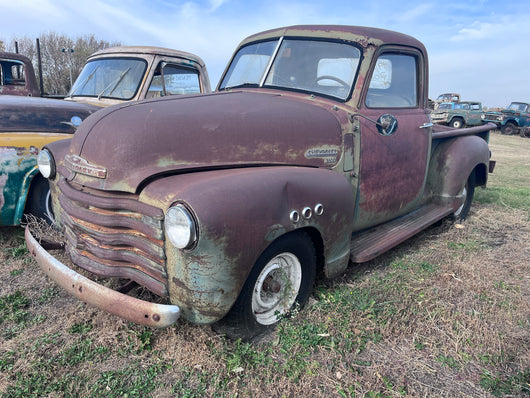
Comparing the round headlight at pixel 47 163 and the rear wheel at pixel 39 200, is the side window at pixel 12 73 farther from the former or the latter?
the round headlight at pixel 47 163

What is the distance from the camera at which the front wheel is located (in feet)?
7.29

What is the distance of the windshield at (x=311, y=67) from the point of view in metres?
3.10

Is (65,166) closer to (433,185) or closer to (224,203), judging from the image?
(224,203)

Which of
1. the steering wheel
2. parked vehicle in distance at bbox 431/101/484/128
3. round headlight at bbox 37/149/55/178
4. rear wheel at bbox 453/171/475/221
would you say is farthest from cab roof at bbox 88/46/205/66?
parked vehicle in distance at bbox 431/101/484/128

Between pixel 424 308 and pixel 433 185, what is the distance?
5.97 feet

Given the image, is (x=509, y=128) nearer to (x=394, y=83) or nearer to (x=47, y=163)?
(x=394, y=83)

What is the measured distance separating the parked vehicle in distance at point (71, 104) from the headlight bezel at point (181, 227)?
226 centimetres

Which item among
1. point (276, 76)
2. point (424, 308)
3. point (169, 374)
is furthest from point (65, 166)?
point (424, 308)

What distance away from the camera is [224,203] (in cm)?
194

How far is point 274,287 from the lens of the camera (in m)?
2.41

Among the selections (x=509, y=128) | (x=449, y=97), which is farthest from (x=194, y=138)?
(x=449, y=97)

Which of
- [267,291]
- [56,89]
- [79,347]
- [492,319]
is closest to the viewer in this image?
[79,347]

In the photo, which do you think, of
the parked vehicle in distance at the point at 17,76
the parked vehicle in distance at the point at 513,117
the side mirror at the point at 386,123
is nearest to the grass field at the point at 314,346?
the side mirror at the point at 386,123

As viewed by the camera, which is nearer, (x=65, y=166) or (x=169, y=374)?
(x=169, y=374)
